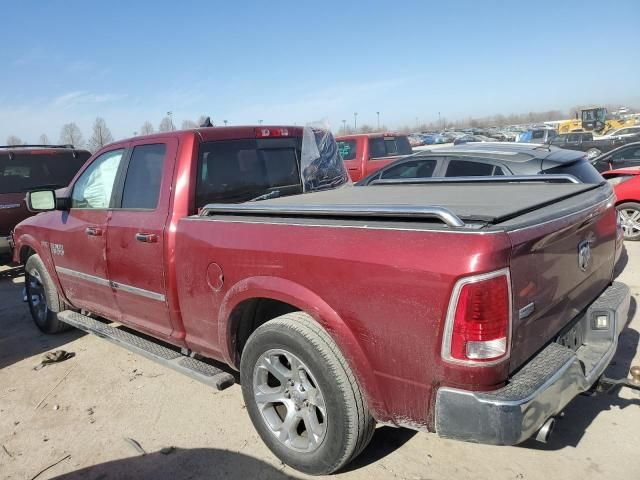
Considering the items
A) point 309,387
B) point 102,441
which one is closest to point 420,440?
point 309,387

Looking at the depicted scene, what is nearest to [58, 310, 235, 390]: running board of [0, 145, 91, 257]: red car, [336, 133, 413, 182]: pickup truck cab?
[0, 145, 91, 257]: red car

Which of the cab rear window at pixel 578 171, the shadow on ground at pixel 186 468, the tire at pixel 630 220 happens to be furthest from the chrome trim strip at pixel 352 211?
the tire at pixel 630 220

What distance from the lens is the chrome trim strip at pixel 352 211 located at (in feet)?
6.95

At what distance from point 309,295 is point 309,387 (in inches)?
21.1

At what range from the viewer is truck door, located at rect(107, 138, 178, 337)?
3.48 meters

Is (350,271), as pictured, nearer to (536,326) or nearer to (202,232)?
(536,326)

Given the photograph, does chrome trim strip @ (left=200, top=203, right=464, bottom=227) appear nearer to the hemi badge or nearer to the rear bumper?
the hemi badge

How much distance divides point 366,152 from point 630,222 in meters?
5.45

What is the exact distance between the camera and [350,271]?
2281 millimetres

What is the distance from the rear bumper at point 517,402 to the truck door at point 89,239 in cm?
301

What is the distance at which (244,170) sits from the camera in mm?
3797

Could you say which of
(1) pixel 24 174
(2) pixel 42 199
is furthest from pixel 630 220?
(1) pixel 24 174

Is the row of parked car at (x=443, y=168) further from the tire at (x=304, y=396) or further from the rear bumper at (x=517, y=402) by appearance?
the rear bumper at (x=517, y=402)

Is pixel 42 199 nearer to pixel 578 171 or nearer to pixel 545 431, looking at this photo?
pixel 545 431
